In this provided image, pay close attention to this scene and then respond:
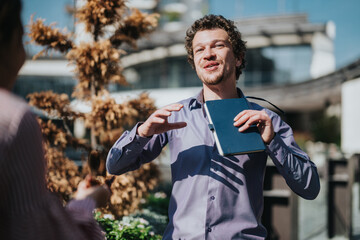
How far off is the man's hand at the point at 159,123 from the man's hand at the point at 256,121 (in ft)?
0.92

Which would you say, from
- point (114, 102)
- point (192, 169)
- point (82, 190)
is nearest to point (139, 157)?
point (192, 169)

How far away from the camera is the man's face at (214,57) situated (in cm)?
190

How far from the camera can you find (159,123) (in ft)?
5.13

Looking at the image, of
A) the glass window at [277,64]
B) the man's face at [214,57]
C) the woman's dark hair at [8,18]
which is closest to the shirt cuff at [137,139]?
the man's face at [214,57]

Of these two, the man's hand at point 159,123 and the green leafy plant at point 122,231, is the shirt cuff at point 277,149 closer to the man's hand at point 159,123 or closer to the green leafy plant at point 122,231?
the man's hand at point 159,123

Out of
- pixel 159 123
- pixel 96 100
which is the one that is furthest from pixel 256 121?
pixel 96 100

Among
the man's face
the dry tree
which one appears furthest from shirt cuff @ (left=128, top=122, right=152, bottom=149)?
the dry tree

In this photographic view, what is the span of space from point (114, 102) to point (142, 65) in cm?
2814

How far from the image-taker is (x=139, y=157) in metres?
1.86

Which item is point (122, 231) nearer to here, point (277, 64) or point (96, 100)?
point (96, 100)

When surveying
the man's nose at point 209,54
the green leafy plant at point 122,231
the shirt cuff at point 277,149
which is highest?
the man's nose at point 209,54

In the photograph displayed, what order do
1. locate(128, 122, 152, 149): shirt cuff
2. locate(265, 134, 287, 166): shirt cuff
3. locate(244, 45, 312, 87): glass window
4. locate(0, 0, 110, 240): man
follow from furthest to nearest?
locate(244, 45, 312, 87): glass window, locate(128, 122, 152, 149): shirt cuff, locate(265, 134, 287, 166): shirt cuff, locate(0, 0, 110, 240): man

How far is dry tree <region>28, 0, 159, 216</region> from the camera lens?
373 centimetres

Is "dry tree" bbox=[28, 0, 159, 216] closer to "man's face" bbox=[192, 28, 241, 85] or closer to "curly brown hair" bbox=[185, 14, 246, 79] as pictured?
"curly brown hair" bbox=[185, 14, 246, 79]
